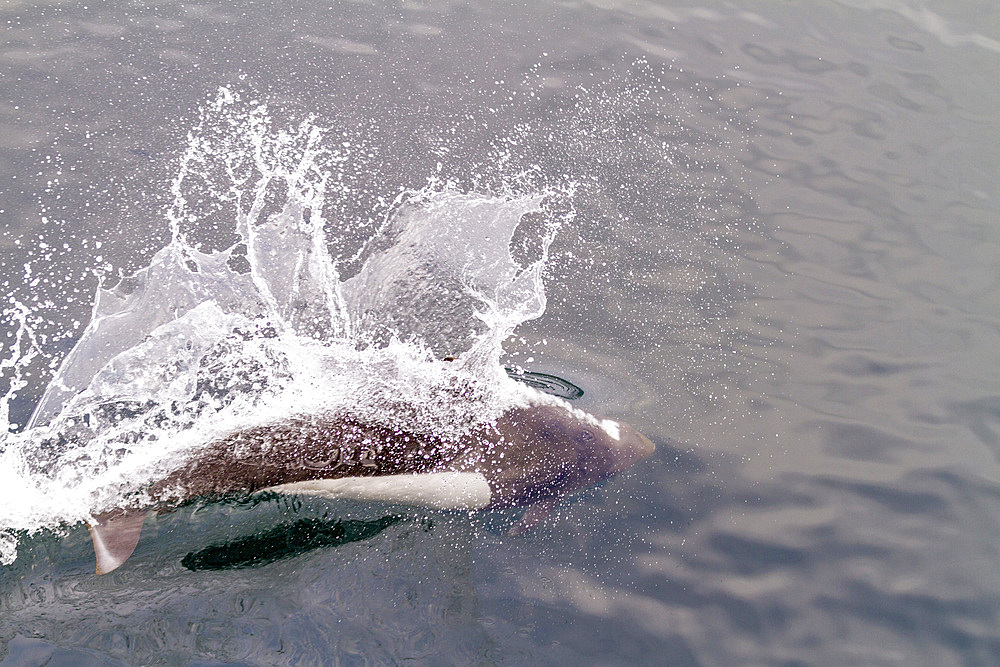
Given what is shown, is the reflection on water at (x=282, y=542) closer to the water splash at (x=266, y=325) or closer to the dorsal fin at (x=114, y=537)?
the dorsal fin at (x=114, y=537)

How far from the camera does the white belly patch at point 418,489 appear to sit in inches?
170

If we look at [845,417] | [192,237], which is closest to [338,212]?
[192,237]

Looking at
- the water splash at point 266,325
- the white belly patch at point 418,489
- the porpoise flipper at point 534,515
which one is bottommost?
the porpoise flipper at point 534,515

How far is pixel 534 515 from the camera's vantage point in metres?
4.55

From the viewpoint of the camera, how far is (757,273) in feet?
20.5

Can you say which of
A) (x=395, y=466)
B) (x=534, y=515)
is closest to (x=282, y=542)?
(x=395, y=466)

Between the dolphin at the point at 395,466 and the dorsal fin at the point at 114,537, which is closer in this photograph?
the dorsal fin at the point at 114,537

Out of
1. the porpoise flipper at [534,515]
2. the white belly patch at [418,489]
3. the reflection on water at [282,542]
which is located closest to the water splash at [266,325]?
the white belly patch at [418,489]

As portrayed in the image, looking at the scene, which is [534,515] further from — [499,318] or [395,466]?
[499,318]

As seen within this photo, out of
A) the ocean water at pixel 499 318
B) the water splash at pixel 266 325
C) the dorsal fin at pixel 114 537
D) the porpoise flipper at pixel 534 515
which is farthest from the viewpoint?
the porpoise flipper at pixel 534 515

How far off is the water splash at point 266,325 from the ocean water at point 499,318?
22 mm

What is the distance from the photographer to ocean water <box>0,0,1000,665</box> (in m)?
4.15

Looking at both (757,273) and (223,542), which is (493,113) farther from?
(223,542)

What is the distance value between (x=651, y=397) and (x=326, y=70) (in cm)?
415
